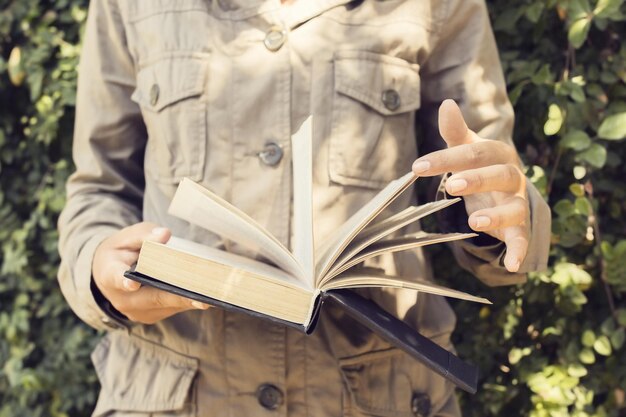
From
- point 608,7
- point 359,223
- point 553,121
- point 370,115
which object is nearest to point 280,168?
point 370,115

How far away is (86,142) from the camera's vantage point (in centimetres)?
158

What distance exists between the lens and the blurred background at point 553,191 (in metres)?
1.73

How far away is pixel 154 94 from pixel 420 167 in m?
0.52

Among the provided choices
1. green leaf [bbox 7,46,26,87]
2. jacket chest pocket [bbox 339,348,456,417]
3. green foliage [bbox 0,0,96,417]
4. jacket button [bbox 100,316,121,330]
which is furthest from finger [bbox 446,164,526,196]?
green leaf [bbox 7,46,26,87]

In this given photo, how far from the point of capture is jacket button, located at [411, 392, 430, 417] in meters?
1.44

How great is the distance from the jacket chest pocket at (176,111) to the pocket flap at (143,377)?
0.89 ft

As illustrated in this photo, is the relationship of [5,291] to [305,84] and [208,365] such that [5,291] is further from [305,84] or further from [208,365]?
[305,84]

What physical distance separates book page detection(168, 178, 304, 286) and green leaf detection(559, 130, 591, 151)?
0.70 metres

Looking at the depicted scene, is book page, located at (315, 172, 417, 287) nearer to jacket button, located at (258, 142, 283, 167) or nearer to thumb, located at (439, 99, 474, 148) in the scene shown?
thumb, located at (439, 99, 474, 148)

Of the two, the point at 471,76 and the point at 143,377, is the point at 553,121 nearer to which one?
the point at 471,76

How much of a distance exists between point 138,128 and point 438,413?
69 cm

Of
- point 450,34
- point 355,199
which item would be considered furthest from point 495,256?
point 450,34

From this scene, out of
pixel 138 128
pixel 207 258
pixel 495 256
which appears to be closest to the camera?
pixel 207 258

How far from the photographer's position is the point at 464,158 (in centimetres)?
118
